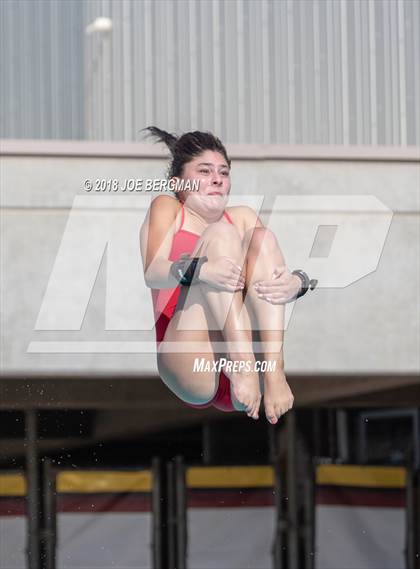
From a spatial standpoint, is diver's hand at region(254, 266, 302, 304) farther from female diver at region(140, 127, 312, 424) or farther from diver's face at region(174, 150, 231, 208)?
diver's face at region(174, 150, 231, 208)

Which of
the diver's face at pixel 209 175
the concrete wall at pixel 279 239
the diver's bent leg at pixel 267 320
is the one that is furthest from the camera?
the concrete wall at pixel 279 239

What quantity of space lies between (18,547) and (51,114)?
10.3ft

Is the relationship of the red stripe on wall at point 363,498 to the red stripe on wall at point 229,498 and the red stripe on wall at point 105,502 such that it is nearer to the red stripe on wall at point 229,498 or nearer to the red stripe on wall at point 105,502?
the red stripe on wall at point 229,498

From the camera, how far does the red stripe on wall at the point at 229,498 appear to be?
341 inches

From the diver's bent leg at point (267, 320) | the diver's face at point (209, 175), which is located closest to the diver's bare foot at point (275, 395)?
the diver's bent leg at point (267, 320)

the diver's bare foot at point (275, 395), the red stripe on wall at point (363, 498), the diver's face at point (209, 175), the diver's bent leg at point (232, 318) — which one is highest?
the diver's face at point (209, 175)

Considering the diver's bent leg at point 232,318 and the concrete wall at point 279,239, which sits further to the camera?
the concrete wall at point 279,239

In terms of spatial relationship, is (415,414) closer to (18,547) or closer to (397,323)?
(397,323)

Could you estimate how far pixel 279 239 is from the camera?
24.3 feet

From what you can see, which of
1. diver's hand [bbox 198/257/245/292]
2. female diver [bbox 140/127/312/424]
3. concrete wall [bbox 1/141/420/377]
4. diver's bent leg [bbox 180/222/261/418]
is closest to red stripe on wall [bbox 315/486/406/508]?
concrete wall [bbox 1/141/420/377]

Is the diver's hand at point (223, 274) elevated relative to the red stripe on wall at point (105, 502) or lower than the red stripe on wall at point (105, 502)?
elevated

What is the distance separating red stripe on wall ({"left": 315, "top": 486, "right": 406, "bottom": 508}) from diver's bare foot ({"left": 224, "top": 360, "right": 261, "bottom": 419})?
9.17 feet

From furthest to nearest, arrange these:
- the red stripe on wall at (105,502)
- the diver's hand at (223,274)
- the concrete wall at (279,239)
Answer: the red stripe on wall at (105,502), the concrete wall at (279,239), the diver's hand at (223,274)

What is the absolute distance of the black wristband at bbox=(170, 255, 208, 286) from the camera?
6074 millimetres
